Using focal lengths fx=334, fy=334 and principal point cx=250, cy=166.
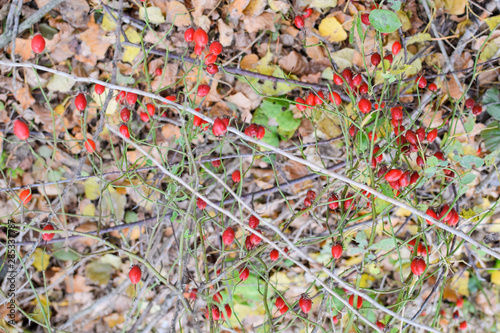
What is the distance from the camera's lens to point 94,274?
1.44 m

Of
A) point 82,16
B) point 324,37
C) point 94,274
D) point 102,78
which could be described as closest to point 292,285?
point 94,274

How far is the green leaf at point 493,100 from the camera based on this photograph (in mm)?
1179

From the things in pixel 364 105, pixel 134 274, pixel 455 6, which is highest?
pixel 455 6

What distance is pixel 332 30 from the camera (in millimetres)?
1207

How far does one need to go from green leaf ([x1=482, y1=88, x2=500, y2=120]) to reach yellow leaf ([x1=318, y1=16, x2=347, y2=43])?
550 mm

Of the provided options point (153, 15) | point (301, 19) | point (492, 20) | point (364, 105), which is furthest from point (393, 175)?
point (153, 15)

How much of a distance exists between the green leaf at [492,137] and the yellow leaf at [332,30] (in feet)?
2.02

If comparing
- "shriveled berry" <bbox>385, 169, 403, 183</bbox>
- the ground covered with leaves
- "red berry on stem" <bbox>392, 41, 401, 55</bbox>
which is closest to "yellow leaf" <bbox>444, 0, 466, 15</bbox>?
the ground covered with leaves

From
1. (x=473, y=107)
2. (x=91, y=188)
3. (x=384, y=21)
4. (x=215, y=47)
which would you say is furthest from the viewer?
(x=91, y=188)

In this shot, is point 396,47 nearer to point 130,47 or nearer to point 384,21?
point 384,21

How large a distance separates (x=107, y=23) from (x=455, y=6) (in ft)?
4.08

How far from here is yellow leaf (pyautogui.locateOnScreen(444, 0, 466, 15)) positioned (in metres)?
1.17

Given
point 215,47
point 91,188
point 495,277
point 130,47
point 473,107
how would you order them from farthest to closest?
point 495,277 → point 91,188 → point 130,47 → point 473,107 → point 215,47

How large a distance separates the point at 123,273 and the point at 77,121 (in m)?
0.68
